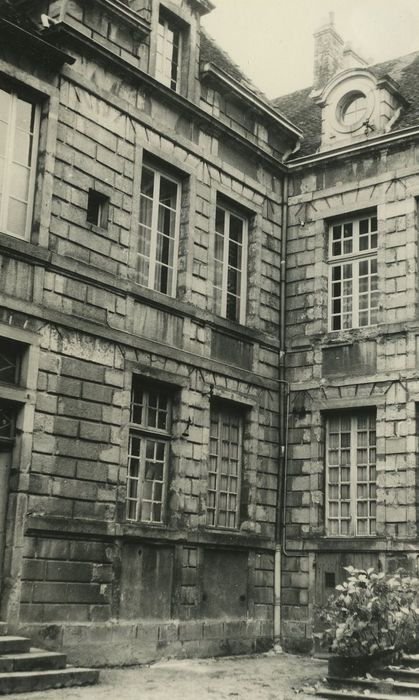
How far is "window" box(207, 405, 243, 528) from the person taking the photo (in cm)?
1306

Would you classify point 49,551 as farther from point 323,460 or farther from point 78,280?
point 323,460

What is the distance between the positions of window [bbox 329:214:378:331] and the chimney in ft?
15.1

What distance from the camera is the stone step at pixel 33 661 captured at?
27.9ft

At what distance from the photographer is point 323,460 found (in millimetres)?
13891

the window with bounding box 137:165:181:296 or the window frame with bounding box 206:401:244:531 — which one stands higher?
the window with bounding box 137:165:181:296

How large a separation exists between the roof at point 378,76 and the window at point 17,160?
590 centimetres

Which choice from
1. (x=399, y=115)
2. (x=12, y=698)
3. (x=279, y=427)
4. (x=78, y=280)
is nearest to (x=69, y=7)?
(x=78, y=280)

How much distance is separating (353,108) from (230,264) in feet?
11.6

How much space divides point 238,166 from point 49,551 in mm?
6915

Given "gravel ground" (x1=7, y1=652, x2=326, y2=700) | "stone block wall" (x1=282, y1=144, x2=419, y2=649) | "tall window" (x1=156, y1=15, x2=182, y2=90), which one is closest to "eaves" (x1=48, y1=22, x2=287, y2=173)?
"tall window" (x1=156, y1=15, x2=182, y2=90)

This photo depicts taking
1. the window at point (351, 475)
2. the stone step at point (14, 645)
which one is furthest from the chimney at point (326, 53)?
the stone step at point (14, 645)

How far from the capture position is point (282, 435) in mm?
14250

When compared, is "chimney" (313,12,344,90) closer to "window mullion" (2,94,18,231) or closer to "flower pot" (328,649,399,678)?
"window mullion" (2,94,18,231)

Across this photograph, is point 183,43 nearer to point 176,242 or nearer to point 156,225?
point 156,225
